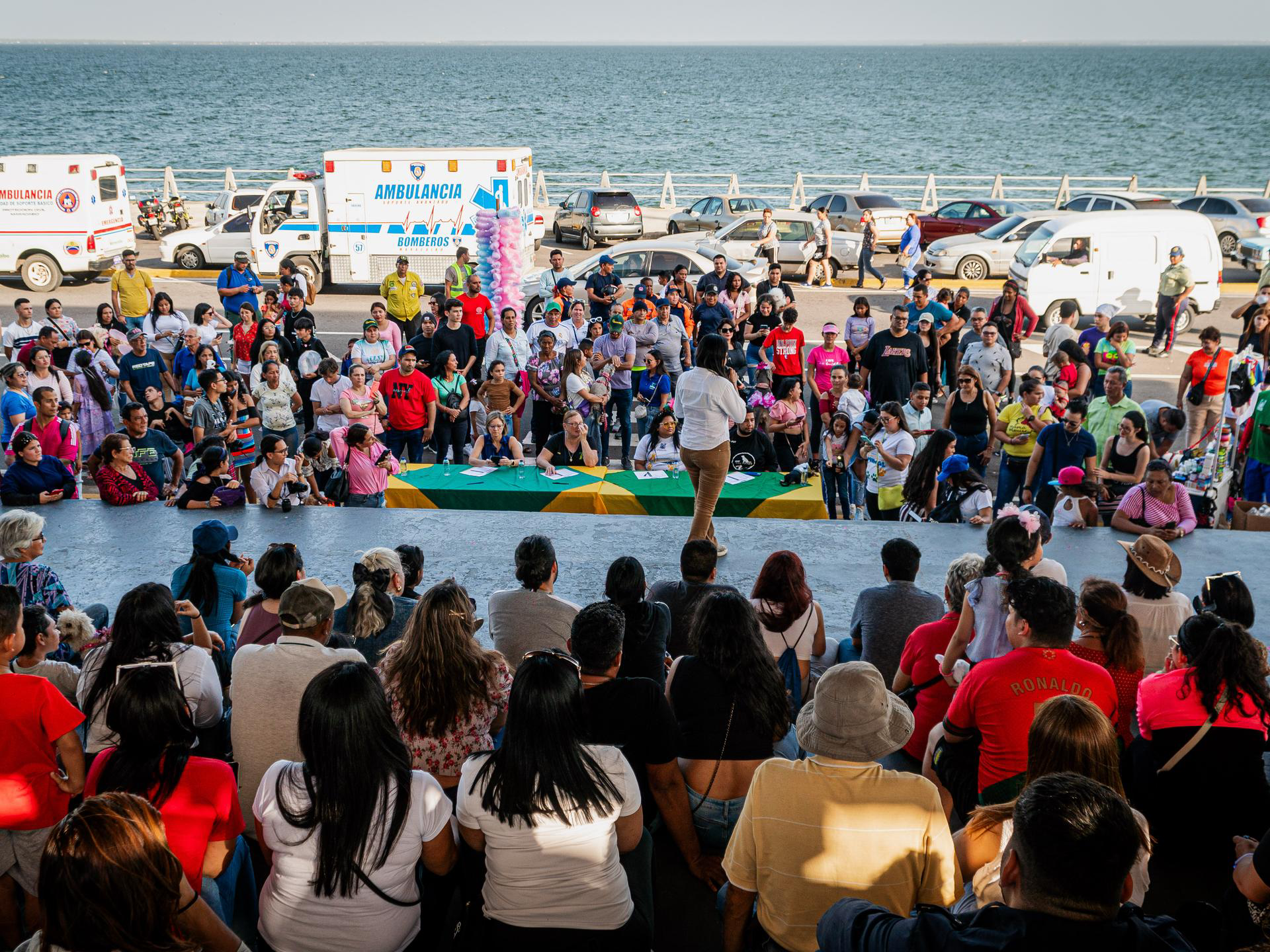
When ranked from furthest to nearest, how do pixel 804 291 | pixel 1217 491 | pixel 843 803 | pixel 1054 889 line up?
1. pixel 804 291
2. pixel 1217 491
3. pixel 843 803
4. pixel 1054 889

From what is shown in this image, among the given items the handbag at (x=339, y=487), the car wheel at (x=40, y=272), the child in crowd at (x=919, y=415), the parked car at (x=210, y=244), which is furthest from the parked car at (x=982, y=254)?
the car wheel at (x=40, y=272)

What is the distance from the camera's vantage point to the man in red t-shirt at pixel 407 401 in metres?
11.2

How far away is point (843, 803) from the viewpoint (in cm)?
329

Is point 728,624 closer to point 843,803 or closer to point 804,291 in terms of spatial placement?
point 843,803

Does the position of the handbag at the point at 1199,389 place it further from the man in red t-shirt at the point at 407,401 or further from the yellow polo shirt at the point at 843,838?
the yellow polo shirt at the point at 843,838

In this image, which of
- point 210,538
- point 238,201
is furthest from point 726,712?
point 238,201

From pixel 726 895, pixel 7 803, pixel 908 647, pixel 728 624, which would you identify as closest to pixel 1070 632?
pixel 908 647

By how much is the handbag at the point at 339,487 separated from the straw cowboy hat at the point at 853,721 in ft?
23.2

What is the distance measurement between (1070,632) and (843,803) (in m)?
1.56

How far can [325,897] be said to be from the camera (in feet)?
11.0

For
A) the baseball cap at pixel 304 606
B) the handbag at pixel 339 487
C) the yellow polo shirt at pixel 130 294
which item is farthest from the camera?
the yellow polo shirt at pixel 130 294

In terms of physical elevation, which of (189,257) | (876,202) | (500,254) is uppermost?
(876,202)

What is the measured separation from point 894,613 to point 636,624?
1547 mm

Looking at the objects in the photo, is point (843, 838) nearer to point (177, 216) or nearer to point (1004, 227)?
point (1004, 227)
